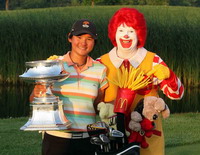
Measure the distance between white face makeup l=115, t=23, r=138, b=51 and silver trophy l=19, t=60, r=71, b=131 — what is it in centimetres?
63

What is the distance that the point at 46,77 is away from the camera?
10.4 ft

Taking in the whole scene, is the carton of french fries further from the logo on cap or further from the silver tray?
the silver tray

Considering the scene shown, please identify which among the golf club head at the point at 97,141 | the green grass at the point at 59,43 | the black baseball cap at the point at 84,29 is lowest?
the golf club head at the point at 97,141

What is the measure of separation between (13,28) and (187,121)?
6.45 meters

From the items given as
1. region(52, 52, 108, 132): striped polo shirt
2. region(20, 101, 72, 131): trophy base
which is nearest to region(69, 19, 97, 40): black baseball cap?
region(52, 52, 108, 132): striped polo shirt

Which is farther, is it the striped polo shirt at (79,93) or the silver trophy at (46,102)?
the striped polo shirt at (79,93)

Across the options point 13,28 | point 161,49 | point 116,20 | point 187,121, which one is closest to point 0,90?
point 13,28

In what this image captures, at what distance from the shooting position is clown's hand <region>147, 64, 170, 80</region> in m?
3.63

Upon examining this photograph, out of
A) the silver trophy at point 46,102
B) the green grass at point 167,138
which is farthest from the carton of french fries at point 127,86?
the green grass at point 167,138

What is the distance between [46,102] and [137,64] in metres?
0.77

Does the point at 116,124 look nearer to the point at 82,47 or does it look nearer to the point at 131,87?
the point at 131,87

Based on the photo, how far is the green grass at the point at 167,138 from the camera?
629 cm

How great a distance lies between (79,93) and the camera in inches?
137

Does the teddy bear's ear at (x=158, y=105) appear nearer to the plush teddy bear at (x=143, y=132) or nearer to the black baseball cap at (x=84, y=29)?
the plush teddy bear at (x=143, y=132)
